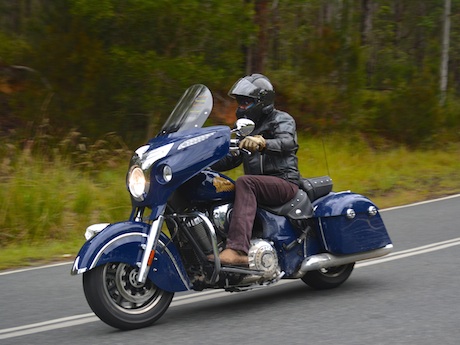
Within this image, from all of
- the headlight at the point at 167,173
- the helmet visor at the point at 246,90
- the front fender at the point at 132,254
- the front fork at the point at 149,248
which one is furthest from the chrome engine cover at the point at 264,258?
the helmet visor at the point at 246,90

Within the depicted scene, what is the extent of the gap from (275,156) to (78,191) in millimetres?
5770

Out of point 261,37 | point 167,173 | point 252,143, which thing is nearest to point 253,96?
point 252,143

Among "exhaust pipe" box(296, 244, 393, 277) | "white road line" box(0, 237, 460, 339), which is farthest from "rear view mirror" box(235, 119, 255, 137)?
"white road line" box(0, 237, 460, 339)

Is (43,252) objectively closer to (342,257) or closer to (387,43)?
(342,257)

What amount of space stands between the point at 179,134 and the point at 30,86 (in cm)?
1189

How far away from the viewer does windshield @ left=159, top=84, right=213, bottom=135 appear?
634cm

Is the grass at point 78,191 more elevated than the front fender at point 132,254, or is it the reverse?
the front fender at point 132,254

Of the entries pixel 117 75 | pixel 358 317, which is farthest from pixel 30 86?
pixel 358 317

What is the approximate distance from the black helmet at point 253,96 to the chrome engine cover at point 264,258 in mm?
1050

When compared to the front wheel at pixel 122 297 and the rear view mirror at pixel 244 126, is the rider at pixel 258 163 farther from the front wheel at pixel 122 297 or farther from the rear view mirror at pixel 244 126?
the front wheel at pixel 122 297

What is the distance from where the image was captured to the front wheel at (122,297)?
226 inches

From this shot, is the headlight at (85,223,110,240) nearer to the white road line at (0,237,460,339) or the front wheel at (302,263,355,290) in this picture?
the white road line at (0,237,460,339)

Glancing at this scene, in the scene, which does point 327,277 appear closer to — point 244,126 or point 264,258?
point 264,258

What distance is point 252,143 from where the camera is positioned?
6.30m
